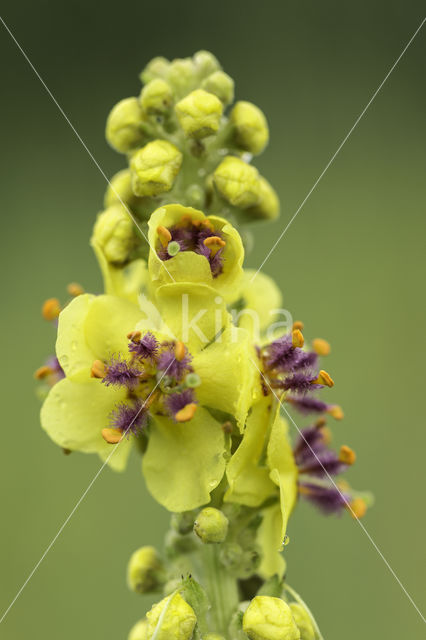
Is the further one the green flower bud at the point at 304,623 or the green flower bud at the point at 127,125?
the green flower bud at the point at 127,125

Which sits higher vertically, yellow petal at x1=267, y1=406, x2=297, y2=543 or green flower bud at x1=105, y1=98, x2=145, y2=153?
green flower bud at x1=105, y1=98, x2=145, y2=153

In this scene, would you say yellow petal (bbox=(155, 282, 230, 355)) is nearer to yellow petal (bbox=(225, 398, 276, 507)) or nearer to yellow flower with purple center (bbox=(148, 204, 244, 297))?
yellow flower with purple center (bbox=(148, 204, 244, 297))

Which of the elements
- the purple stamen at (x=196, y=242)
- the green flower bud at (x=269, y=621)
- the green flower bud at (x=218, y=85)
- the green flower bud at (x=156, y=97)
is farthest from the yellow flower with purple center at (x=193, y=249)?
the green flower bud at (x=269, y=621)

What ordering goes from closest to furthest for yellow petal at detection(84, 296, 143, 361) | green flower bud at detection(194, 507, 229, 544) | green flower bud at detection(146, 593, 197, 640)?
green flower bud at detection(146, 593, 197, 640) → green flower bud at detection(194, 507, 229, 544) → yellow petal at detection(84, 296, 143, 361)

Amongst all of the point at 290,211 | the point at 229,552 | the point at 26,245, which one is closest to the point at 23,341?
the point at 26,245

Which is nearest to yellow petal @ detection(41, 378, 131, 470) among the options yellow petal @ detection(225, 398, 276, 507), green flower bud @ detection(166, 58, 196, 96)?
yellow petal @ detection(225, 398, 276, 507)

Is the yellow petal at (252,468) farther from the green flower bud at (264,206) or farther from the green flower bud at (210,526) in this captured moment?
the green flower bud at (264,206)
